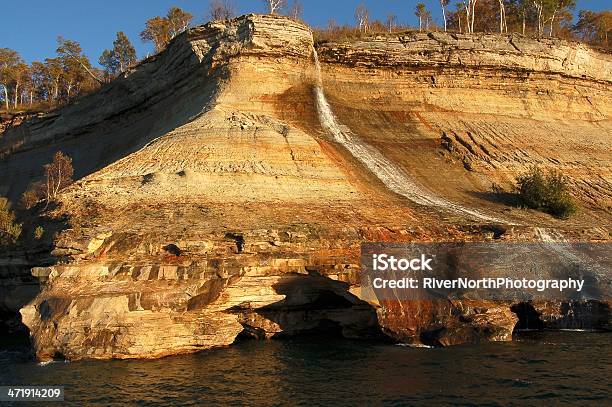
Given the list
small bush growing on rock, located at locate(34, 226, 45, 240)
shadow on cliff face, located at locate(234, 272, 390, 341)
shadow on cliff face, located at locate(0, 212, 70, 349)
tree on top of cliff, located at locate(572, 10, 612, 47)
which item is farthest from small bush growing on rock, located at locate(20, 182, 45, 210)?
tree on top of cliff, located at locate(572, 10, 612, 47)

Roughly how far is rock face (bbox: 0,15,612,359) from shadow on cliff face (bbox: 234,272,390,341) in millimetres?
71

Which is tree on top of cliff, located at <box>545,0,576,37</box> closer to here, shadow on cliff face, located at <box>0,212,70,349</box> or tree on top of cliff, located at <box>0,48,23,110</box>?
shadow on cliff face, located at <box>0,212,70,349</box>

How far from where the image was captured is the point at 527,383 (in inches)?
493

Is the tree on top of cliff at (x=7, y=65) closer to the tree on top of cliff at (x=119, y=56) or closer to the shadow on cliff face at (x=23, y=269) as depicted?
the tree on top of cliff at (x=119, y=56)

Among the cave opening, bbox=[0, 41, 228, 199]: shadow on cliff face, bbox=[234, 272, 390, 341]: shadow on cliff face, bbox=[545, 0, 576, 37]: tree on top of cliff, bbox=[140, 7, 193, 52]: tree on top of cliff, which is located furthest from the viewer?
bbox=[140, 7, 193, 52]: tree on top of cliff

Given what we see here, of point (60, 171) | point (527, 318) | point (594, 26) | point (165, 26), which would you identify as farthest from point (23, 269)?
point (594, 26)

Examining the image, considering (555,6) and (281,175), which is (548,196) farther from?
(555,6)

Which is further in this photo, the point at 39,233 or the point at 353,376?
the point at 39,233

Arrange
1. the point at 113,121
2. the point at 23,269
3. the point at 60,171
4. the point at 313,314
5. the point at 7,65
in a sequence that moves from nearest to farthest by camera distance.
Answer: the point at 313,314 → the point at 23,269 → the point at 60,171 → the point at 113,121 → the point at 7,65

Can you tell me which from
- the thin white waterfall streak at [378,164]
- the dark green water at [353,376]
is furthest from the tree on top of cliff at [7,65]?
the dark green water at [353,376]

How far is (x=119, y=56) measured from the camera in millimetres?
55719

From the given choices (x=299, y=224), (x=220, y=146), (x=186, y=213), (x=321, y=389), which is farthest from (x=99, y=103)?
(x=321, y=389)

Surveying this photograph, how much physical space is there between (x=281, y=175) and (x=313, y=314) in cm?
645

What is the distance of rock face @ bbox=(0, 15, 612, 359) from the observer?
16375 millimetres
